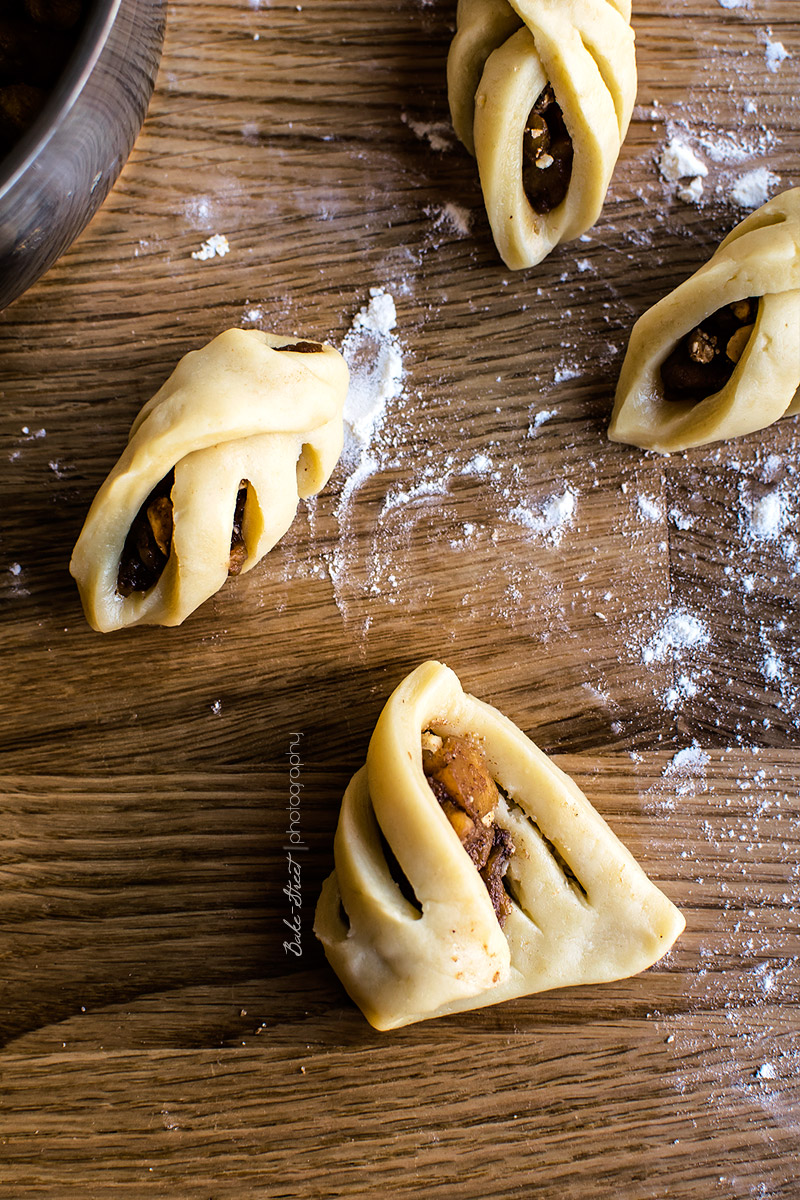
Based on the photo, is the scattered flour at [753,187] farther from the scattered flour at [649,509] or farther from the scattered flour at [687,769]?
the scattered flour at [687,769]

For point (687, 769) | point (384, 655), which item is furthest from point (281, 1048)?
point (687, 769)

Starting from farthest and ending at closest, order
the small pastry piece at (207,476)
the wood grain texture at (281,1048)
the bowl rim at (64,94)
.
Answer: the wood grain texture at (281,1048), the small pastry piece at (207,476), the bowl rim at (64,94)

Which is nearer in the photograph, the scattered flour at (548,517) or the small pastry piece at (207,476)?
the small pastry piece at (207,476)

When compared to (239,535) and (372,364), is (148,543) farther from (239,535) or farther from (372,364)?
(372,364)

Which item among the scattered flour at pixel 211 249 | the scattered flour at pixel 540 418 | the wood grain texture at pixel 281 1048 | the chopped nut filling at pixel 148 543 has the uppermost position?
the scattered flour at pixel 211 249

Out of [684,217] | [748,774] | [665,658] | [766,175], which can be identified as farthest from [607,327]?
[748,774]

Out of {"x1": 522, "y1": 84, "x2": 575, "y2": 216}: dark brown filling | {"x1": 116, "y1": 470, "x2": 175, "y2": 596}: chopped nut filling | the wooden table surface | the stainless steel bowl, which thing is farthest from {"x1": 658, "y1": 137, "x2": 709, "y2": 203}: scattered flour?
{"x1": 116, "y1": 470, "x2": 175, "y2": 596}: chopped nut filling

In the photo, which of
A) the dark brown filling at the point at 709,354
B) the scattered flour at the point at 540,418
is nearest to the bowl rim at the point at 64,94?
the scattered flour at the point at 540,418
